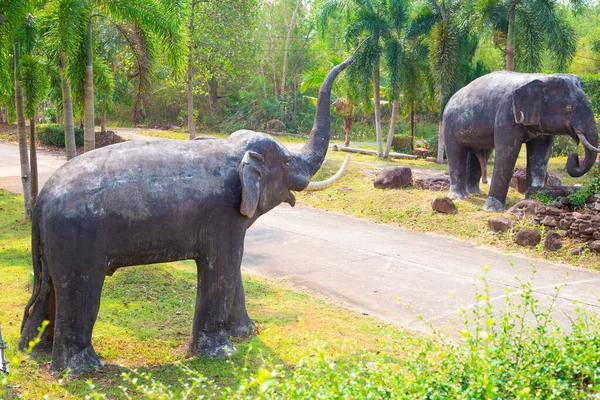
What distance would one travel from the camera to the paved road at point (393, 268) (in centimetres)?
852

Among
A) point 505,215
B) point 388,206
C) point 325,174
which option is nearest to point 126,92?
point 325,174

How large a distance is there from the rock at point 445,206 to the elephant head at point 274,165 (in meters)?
6.77

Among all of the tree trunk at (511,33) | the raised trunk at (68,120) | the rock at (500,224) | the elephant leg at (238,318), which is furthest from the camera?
the tree trunk at (511,33)

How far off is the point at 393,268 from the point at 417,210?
3958 millimetres

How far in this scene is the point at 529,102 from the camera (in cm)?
1234

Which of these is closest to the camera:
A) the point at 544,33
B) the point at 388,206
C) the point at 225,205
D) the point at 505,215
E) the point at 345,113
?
the point at 225,205

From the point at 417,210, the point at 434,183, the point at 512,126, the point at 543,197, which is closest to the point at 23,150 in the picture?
the point at 417,210

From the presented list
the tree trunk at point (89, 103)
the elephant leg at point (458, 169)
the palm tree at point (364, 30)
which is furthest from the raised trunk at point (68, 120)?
the palm tree at point (364, 30)

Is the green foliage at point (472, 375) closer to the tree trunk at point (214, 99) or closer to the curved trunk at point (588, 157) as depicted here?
the curved trunk at point (588, 157)

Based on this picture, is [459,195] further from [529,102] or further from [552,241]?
[552,241]

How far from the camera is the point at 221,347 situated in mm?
6480

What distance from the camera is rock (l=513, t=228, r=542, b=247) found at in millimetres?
11203

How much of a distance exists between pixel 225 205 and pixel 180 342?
5.38 feet

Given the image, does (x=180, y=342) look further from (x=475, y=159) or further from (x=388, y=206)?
(x=475, y=159)
